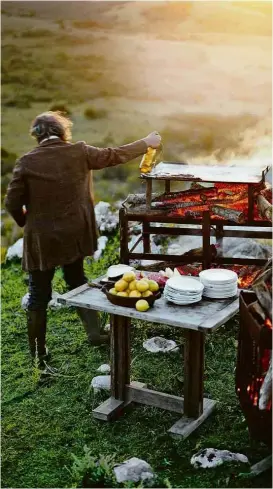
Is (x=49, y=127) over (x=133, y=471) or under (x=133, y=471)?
over

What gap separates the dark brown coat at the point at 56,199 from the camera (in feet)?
17.9

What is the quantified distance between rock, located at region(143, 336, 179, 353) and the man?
895mm

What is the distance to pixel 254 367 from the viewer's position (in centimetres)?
408

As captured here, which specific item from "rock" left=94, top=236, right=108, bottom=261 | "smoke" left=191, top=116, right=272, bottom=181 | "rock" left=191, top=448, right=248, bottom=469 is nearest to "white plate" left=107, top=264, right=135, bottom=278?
"rock" left=191, top=448, right=248, bottom=469

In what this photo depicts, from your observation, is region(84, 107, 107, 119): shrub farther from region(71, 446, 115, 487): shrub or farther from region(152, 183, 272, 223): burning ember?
region(71, 446, 115, 487): shrub

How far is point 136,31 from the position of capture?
432 inches

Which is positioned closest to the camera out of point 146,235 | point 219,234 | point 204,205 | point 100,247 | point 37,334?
point 37,334

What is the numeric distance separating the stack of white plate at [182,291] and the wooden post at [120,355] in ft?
1.47

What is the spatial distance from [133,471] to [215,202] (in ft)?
9.07

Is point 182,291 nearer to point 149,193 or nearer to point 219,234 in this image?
point 149,193

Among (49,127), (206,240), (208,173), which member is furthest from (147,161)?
(49,127)

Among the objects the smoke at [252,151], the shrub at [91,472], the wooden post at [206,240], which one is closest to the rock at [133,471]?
the shrub at [91,472]

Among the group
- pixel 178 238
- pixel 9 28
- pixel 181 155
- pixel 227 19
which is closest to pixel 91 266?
pixel 178 238

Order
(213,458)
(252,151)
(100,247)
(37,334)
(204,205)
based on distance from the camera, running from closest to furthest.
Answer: (213,458)
(37,334)
(204,205)
(252,151)
(100,247)
